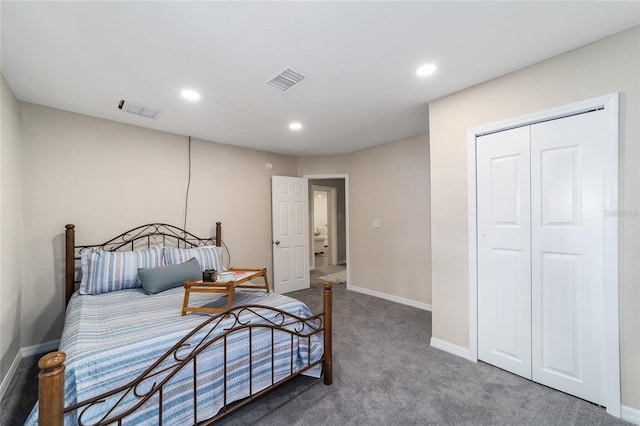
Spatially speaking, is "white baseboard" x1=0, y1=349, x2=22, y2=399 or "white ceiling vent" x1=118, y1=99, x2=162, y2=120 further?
"white ceiling vent" x1=118, y1=99, x2=162, y2=120

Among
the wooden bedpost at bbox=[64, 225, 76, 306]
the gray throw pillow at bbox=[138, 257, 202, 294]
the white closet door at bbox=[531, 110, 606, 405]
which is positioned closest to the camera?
the white closet door at bbox=[531, 110, 606, 405]

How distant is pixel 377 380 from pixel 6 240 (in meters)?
3.16

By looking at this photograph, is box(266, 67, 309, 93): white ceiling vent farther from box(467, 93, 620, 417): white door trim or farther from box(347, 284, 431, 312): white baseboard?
box(347, 284, 431, 312): white baseboard

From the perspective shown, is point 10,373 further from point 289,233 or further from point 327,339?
point 289,233

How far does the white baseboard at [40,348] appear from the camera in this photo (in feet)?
8.25

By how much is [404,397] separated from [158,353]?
5.54 ft

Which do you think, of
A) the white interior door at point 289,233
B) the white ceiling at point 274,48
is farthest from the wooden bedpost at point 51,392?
the white interior door at point 289,233

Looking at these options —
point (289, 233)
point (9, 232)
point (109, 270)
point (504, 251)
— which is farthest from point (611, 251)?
point (9, 232)

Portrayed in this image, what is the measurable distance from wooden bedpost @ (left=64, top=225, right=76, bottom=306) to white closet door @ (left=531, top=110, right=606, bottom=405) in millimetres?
4207

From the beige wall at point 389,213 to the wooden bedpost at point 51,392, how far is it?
3687 millimetres

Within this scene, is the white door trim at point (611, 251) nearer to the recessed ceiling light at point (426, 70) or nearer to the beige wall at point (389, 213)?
the recessed ceiling light at point (426, 70)

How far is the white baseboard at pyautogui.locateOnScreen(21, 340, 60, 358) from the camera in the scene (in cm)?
251

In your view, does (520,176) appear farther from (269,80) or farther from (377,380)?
(269,80)

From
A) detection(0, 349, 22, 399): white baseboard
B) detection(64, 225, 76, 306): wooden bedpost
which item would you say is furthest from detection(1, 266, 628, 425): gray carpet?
detection(64, 225, 76, 306): wooden bedpost
